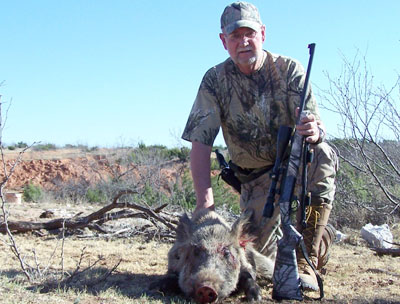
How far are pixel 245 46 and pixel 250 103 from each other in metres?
0.56

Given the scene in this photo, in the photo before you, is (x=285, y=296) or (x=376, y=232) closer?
(x=285, y=296)

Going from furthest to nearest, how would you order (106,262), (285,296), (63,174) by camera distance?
(63,174) < (106,262) < (285,296)

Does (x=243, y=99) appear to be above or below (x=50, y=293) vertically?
above

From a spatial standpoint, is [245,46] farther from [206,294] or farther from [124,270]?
[124,270]

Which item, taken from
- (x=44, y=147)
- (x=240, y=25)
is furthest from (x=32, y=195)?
(x=44, y=147)

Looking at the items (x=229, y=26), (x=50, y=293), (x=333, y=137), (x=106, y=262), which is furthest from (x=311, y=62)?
(x=333, y=137)

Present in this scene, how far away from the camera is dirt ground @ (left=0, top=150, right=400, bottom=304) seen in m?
3.70

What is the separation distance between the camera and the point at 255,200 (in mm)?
4922

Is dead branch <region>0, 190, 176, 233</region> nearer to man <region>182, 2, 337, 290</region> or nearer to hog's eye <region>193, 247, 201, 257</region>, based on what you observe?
man <region>182, 2, 337, 290</region>

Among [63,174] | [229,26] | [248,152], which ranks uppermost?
[229,26]

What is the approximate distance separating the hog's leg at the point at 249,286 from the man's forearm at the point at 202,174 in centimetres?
69

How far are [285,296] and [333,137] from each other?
5.03 metres

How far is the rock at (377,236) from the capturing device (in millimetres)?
6500

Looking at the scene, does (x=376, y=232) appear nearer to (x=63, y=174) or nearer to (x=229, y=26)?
(x=229, y=26)
